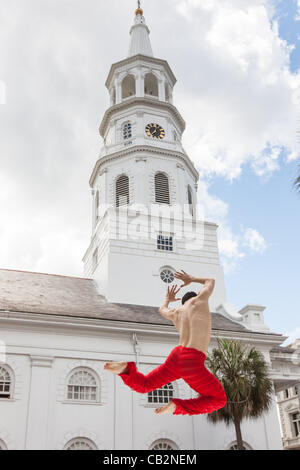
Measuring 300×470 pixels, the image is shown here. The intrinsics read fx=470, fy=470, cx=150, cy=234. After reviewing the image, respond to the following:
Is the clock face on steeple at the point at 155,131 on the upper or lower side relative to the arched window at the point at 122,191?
upper

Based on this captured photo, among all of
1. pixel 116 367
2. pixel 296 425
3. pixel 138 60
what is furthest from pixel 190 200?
pixel 296 425

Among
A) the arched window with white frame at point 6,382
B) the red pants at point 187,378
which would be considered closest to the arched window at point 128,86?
the arched window with white frame at point 6,382

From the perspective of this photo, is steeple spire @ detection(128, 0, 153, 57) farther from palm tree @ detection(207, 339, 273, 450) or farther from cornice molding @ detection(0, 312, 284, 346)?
palm tree @ detection(207, 339, 273, 450)

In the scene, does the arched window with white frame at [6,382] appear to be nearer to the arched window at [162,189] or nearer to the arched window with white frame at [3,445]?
the arched window with white frame at [3,445]

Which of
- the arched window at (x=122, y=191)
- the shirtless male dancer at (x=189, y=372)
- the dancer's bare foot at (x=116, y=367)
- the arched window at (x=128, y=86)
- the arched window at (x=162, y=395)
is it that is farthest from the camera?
the arched window at (x=128, y=86)

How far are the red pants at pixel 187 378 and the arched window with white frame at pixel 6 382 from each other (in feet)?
47.3

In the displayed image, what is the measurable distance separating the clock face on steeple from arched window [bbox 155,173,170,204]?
11.8 feet

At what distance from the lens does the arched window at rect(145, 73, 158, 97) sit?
38009 millimetres

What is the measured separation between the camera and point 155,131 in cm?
3475

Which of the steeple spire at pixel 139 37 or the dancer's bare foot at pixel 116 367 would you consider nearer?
the dancer's bare foot at pixel 116 367

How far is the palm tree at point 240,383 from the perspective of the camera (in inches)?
714

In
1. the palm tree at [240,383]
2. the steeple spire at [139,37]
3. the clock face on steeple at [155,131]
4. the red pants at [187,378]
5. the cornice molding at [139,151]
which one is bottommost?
the red pants at [187,378]

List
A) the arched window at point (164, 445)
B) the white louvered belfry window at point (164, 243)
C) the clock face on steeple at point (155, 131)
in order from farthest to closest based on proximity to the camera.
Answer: the clock face on steeple at point (155, 131), the white louvered belfry window at point (164, 243), the arched window at point (164, 445)
